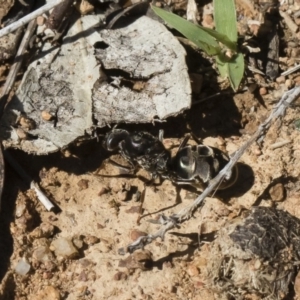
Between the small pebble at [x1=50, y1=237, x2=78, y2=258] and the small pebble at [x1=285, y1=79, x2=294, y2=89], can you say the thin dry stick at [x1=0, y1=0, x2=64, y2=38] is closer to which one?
the small pebble at [x1=50, y1=237, x2=78, y2=258]

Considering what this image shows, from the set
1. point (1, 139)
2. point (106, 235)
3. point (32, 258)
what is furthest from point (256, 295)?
point (1, 139)

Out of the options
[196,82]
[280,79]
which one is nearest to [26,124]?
[196,82]

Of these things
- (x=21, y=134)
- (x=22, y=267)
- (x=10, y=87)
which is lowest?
(x=22, y=267)

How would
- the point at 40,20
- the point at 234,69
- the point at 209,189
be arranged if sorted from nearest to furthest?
the point at 209,189
the point at 234,69
the point at 40,20

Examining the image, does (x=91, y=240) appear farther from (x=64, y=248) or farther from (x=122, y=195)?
(x=122, y=195)

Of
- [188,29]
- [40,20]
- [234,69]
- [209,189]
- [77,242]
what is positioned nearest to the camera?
[209,189]

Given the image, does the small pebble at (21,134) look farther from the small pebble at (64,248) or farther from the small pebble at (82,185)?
the small pebble at (64,248)

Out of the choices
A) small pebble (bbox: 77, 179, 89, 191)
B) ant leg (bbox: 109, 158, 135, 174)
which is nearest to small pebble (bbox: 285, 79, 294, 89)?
ant leg (bbox: 109, 158, 135, 174)
